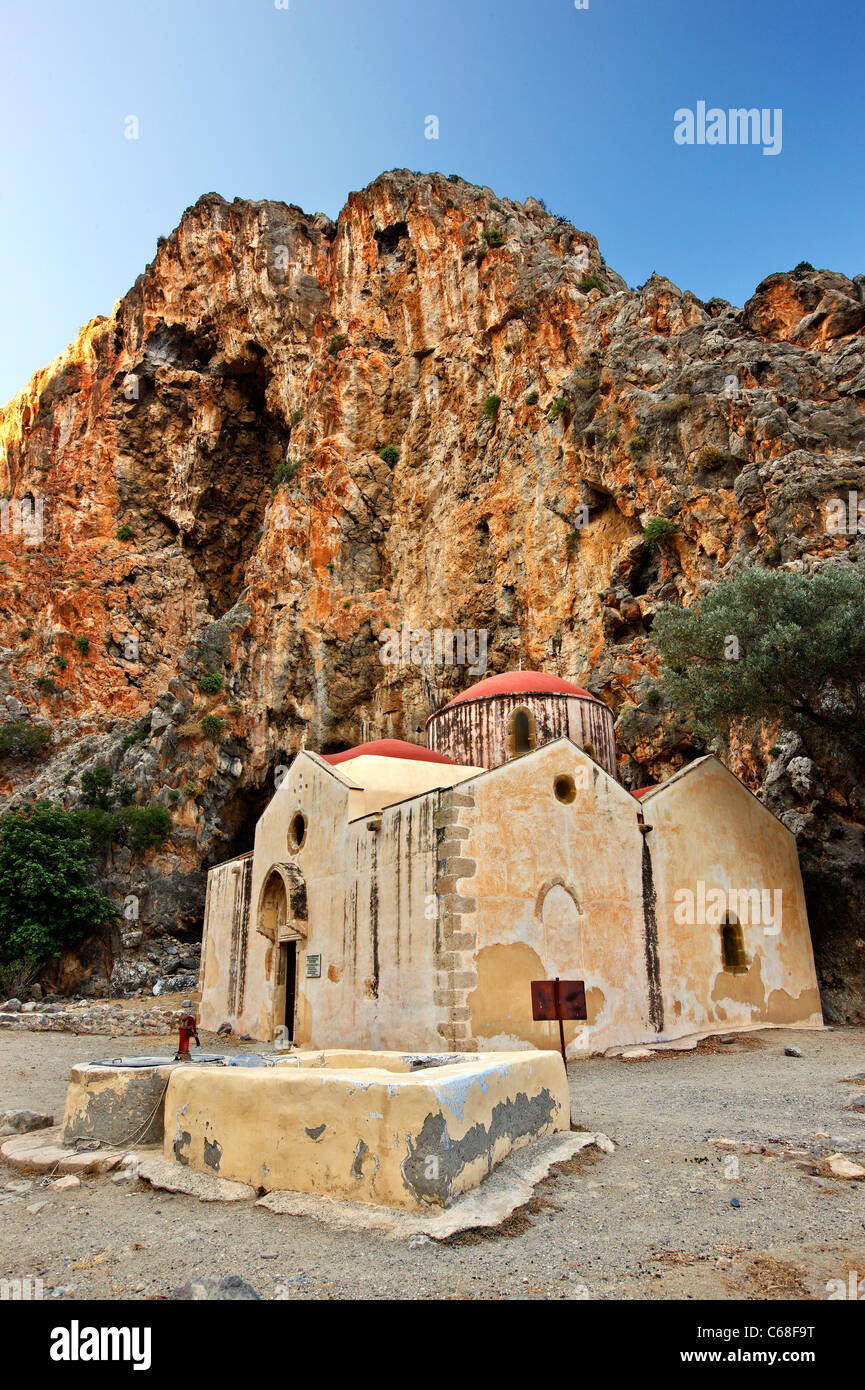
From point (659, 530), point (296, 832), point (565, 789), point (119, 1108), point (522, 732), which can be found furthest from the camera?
point (659, 530)

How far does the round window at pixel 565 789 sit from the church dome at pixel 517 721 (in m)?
4.39

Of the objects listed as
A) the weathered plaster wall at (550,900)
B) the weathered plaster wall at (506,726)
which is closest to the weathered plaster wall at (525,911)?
the weathered plaster wall at (550,900)

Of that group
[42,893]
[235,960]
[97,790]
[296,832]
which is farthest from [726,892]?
[97,790]

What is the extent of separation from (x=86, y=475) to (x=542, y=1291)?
55.6 meters

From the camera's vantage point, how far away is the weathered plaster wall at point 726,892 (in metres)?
14.5

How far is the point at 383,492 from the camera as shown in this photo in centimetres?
3781

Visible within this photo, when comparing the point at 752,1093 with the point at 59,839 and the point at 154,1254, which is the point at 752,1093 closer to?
the point at 154,1254

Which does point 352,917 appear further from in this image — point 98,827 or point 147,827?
point 98,827

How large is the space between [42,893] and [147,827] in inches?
194

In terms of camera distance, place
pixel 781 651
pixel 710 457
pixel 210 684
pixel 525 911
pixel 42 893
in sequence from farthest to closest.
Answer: pixel 210 684, pixel 42 893, pixel 710 457, pixel 781 651, pixel 525 911

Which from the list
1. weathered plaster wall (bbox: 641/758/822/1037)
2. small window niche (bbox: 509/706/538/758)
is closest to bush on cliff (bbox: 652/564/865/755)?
weathered plaster wall (bbox: 641/758/822/1037)

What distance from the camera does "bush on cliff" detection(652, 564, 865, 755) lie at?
→ 16188mm

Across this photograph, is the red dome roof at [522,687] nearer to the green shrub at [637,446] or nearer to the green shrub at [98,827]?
the green shrub at [637,446]

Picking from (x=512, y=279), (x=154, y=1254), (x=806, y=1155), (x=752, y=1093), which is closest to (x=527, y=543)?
(x=512, y=279)
